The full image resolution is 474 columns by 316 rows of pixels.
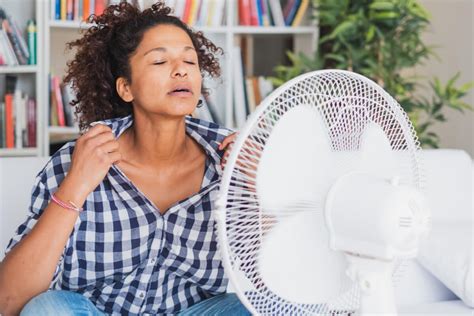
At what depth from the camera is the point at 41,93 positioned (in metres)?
3.29

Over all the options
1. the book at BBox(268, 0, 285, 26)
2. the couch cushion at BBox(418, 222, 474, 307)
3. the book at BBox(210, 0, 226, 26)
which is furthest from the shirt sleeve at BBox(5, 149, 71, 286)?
the book at BBox(268, 0, 285, 26)

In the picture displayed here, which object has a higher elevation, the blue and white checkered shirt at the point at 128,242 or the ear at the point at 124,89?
the ear at the point at 124,89

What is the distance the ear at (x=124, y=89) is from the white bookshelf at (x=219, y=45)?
1810 millimetres

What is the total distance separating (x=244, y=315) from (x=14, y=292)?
1.30ft

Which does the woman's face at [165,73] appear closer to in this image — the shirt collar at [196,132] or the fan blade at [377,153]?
the shirt collar at [196,132]

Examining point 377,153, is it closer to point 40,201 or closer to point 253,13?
point 40,201

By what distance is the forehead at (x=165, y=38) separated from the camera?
1439mm

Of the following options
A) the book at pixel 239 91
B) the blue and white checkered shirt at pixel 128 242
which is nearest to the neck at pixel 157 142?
the blue and white checkered shirt at pixel 128 242

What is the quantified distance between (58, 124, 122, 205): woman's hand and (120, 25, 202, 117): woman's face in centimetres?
15

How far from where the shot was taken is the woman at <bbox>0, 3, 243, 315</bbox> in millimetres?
1295

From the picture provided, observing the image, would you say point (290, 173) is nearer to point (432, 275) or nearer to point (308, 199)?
point (308, 199)

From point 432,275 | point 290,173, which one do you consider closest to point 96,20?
point 290,173

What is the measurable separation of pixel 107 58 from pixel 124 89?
0.34ft

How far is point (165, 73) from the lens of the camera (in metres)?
Answer: 1.39
